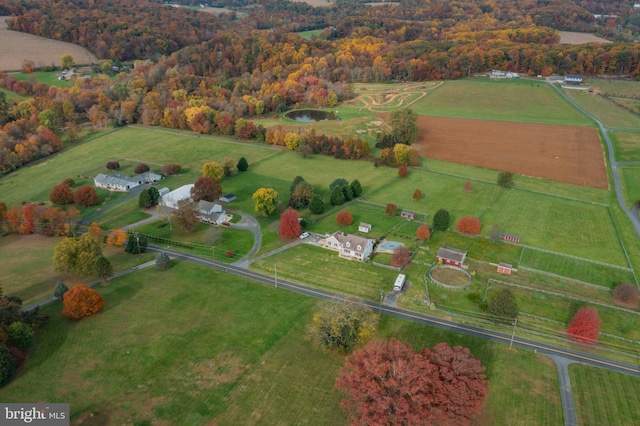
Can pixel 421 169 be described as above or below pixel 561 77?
below

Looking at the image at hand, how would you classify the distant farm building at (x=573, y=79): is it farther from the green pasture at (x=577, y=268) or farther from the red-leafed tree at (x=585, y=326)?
the red-leafed tree at (x=585, y=326)

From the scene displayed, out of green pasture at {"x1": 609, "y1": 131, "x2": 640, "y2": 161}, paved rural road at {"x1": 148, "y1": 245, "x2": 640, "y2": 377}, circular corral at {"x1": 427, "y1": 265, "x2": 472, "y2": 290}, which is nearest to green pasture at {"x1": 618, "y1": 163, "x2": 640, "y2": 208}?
green pasture at {"x1": 609, "y1": 131, "x2": 640, "y2": 161}

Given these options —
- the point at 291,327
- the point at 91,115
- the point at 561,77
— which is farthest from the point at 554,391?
the point at 561,77

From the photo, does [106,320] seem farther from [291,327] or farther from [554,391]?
[554,391]

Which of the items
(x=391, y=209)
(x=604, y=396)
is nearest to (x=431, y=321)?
(x=604, y=396)

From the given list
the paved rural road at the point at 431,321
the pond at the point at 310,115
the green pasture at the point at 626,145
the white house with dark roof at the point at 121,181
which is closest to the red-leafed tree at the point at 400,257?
the paved rural road at the point at 431,321

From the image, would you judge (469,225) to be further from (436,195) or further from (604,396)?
(604,396)
